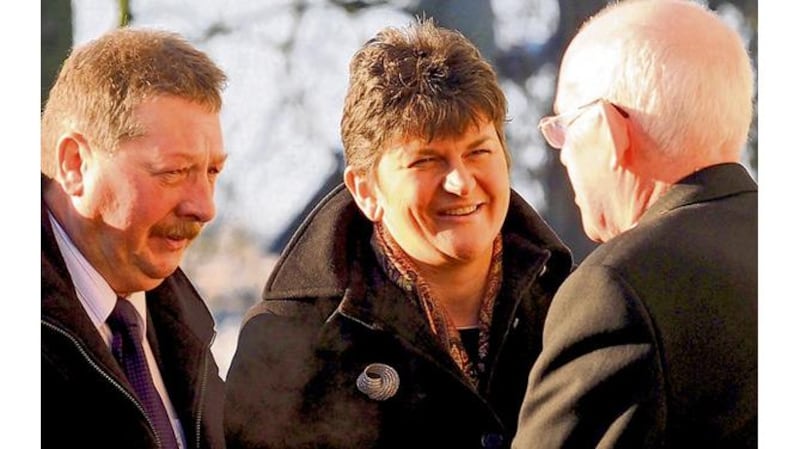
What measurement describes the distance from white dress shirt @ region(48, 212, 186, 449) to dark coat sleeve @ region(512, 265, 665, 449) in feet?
2.92

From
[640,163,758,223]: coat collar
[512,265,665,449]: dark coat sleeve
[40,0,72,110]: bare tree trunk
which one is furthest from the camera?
[40,0,72,110]: bare tree trunk

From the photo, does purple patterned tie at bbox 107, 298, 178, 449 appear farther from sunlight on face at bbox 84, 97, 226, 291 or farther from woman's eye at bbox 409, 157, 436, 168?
woman's eye at bbox 409, 157, 436, 168

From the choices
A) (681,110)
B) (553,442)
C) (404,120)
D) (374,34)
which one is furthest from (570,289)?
(374,34)

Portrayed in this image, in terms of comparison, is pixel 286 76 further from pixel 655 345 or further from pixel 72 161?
pixel 655 345

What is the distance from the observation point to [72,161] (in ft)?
8.99

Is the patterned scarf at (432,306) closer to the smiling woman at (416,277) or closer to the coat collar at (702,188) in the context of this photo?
the smiling woman at (416,277)

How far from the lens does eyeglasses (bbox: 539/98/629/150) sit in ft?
8.20

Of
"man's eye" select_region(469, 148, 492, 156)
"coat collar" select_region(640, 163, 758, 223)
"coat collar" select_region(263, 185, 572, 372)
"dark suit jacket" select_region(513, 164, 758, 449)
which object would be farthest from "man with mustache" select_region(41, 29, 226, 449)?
"coat collar" select_region(640, 163, 758, 223)

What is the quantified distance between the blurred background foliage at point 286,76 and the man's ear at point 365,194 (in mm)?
66

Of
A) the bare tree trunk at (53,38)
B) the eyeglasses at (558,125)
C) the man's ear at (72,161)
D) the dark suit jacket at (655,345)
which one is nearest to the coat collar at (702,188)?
Result: the dark suit jacket at (655,345)

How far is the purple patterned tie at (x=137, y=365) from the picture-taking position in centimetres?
267

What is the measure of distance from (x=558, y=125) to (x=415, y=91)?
0.94 ft
